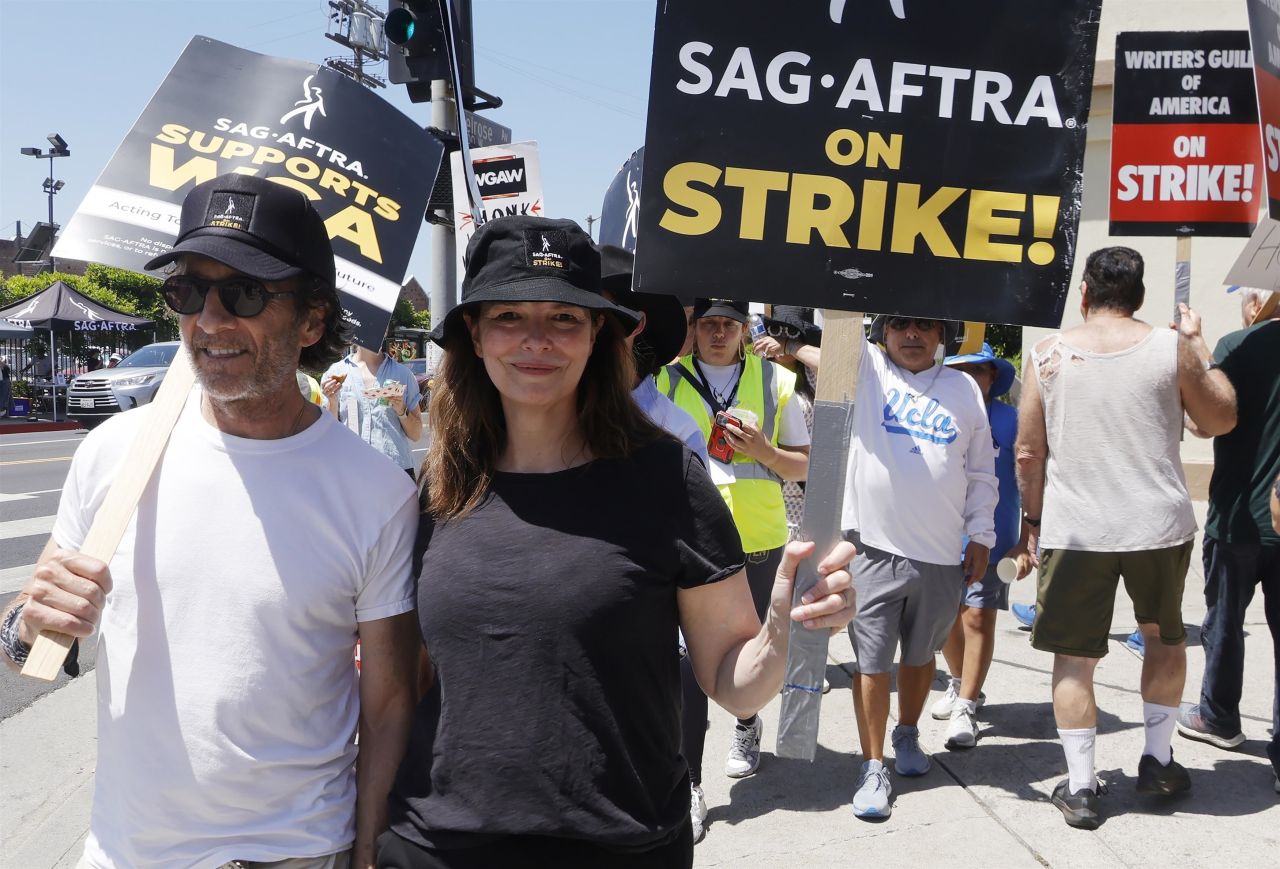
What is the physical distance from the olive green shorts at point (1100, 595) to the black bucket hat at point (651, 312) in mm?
1839

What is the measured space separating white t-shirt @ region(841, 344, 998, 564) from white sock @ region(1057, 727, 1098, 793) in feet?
2.61

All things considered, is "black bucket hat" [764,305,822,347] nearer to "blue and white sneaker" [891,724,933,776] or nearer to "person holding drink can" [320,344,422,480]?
"blue and white sneaker" [891,724,933,776]

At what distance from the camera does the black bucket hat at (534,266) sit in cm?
195

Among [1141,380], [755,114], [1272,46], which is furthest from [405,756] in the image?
→ [1272,46]

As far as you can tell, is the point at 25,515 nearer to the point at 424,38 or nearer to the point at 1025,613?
the point at 424,38

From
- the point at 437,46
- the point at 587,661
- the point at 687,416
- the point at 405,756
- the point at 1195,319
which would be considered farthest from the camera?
the point at 437,46

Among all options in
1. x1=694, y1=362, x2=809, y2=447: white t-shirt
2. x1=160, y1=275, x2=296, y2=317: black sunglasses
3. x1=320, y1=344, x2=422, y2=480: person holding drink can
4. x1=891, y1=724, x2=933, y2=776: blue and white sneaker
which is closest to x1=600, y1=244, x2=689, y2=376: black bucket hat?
x1=694, y1=362, x2=809, y2=447: white t-shirt

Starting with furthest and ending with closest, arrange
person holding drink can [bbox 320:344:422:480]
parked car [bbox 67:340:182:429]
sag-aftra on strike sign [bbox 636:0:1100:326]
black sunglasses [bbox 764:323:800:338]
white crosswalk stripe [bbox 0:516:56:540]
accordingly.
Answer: parked car [bbox 67:340:182:429], white crosswalk stripe [bbox 0:516:56:540], person holding drink can [bbox 320:344:422:480], black sunglasses [bbox 764:323:800:338], sag-aftra on strike sign [bbox 636:0:1100:326]

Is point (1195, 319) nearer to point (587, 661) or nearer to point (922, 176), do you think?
point (922, 176)

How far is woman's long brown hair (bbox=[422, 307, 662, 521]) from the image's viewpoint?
6.55ft

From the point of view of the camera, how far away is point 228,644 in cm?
179

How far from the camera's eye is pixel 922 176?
208 centimetres

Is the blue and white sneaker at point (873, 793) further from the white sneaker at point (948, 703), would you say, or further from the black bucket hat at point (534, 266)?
the black bucket hat at point (534, 266)

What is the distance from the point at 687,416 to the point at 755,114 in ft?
4.43
